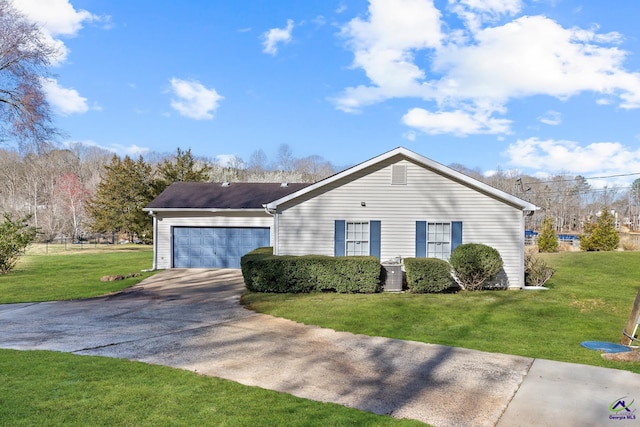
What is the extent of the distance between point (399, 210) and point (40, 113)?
20.8 meters

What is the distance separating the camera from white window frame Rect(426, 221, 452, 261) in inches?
563

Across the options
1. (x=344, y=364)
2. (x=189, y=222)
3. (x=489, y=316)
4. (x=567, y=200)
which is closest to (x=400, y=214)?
Answer: (x=489, y=316)

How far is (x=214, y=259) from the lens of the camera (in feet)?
64.3

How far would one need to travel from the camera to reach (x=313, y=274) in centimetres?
1298

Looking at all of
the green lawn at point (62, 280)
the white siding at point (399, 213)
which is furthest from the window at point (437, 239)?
the green lawn at point (62, 280)

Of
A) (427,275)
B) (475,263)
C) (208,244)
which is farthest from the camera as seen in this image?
(208,244)

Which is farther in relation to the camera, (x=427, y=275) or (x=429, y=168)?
(x=429, y=168)

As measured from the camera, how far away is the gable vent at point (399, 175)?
14.4 m

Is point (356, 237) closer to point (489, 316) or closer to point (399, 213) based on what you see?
point (399, 213)

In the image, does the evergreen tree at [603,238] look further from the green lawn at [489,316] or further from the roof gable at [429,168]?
the roof gable at [429,168]

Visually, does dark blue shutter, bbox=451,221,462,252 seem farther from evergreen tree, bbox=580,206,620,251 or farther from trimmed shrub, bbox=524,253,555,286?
evergreen tree, bbox=580,206,620,251

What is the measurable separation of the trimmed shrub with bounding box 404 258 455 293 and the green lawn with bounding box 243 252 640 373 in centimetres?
40

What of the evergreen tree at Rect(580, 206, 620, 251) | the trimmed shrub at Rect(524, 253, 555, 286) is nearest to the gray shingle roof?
the trimmed shrub at Rect(524, 253, 555, 286)

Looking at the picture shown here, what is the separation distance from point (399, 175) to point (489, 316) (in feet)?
19.2
